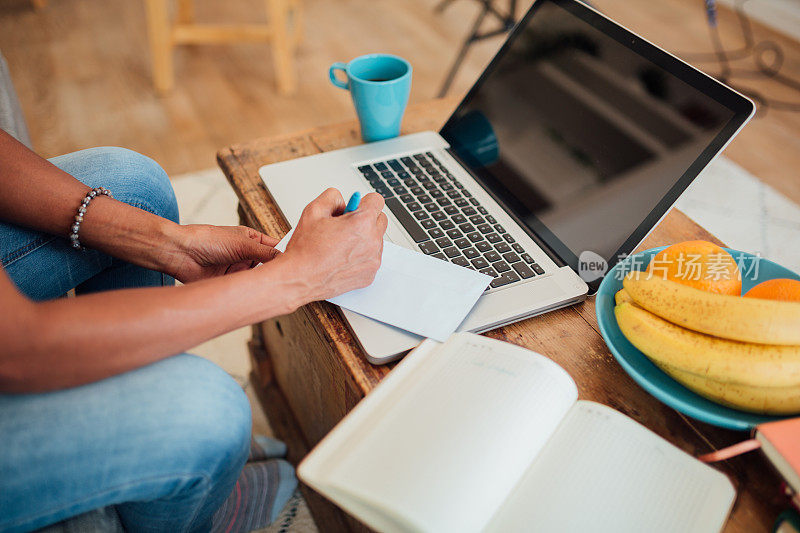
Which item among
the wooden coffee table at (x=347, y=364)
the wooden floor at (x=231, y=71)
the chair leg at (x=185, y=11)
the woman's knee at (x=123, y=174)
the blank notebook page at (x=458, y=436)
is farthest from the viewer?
the chair leg at (x=185, y=11)

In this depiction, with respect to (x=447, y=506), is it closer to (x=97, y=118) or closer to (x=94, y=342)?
(x=94, y=342)

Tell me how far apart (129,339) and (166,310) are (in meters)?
0.04

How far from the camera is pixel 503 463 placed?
0.48 meters

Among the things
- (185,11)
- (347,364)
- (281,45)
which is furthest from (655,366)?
(185,11)

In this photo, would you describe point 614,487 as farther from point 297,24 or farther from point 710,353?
point 297,24

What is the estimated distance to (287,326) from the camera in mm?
928

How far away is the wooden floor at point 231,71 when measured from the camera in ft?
6.39

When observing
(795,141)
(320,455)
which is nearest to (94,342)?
(320,455)

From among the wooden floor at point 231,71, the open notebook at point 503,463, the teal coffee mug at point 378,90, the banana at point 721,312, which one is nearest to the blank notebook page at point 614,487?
the open notebook at point 503,463

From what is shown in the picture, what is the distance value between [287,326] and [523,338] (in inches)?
17.0

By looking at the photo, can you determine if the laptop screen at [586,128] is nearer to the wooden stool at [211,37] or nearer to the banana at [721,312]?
the banana at [721,312]

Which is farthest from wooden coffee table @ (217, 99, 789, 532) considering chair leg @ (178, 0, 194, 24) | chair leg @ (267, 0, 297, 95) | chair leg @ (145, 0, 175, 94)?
chair leg @ (178, 0, 194, 24)

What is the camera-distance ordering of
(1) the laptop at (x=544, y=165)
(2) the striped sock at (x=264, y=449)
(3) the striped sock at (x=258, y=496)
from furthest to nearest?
1. (2) the striped sock at (x=264, y=449)
2. (3) the striped sock at (x=258, y=496)
3. (1) the laptop at (x=544, y=165)

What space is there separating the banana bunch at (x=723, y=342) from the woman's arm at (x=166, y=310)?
1.00ft
